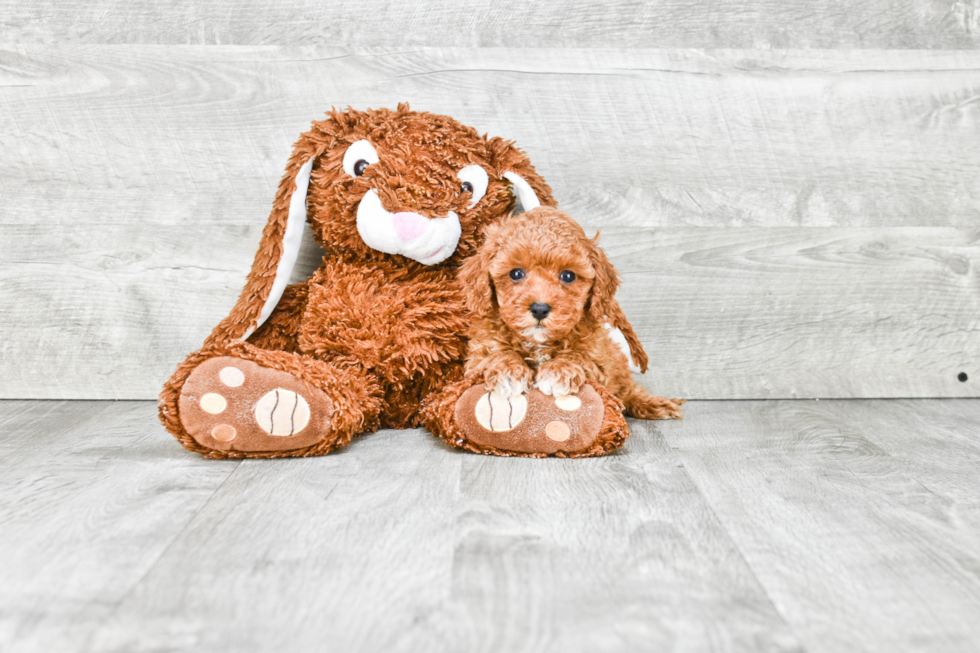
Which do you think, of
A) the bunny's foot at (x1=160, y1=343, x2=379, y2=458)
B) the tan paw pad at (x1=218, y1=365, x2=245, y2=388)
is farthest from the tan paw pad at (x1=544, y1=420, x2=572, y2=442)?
the tan paw pad at (x1=218, y1=365, x2=245, y2=388)

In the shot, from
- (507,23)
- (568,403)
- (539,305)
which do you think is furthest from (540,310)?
(507,23)

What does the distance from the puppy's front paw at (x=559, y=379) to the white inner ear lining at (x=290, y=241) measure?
369mm

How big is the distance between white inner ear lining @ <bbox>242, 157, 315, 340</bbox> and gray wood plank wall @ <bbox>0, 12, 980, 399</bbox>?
226 mm

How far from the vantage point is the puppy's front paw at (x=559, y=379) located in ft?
2.89

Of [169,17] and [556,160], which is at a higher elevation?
[169,17]

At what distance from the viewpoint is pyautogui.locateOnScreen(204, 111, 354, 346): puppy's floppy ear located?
3.30ft

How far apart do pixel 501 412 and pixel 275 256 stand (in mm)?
374

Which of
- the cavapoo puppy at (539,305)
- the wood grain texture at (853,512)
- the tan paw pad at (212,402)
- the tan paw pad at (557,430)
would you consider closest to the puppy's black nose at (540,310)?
the cavapoo puppy at (539,305)

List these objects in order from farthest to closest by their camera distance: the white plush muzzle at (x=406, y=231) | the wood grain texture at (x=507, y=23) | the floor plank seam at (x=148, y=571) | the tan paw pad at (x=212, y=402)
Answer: the wood grain texture at (x=507, y=23) → the white plush muzzle at (x=406, y=231) → the tan paw pad at (x=212, y=402) → the floor plank seam at (x=148, y=571)

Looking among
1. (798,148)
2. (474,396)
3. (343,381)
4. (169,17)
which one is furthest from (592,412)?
(169,17)

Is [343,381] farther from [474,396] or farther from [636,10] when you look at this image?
[636,10]

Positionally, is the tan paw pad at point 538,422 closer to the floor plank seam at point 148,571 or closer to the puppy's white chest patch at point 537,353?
the puppy's white chest patch at point 537,353

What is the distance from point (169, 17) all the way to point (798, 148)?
101 cm

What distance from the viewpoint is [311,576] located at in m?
0.58
